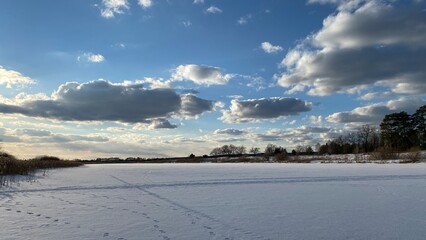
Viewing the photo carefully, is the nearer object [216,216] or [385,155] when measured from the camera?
[216,216]

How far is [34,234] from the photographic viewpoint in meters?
6.05

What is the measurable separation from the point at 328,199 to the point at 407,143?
74.3 meters

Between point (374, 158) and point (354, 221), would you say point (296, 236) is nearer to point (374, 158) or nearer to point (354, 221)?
point (354, 221)

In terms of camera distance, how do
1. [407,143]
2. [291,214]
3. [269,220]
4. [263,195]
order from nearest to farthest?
[269,220] → [291,214] → [263,195] → [407,143]

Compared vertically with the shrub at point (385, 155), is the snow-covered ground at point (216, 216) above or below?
below

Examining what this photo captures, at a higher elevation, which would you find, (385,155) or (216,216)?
(385,155)

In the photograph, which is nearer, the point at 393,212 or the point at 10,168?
the point at 393,212

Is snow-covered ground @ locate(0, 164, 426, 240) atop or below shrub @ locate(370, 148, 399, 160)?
below

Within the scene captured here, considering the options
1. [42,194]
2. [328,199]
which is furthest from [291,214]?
[42,194]

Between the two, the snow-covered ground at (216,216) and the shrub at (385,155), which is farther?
A: the shrub at (385,155)

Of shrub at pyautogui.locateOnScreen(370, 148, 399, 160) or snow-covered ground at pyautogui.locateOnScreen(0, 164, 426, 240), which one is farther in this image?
shrub at pyautogui.locateOnScreen(370, 148, 399, 160)

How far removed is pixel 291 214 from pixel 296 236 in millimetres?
2051

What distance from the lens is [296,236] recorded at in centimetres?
586

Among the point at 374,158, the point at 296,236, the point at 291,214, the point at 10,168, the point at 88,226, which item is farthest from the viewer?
the point at 374,158
